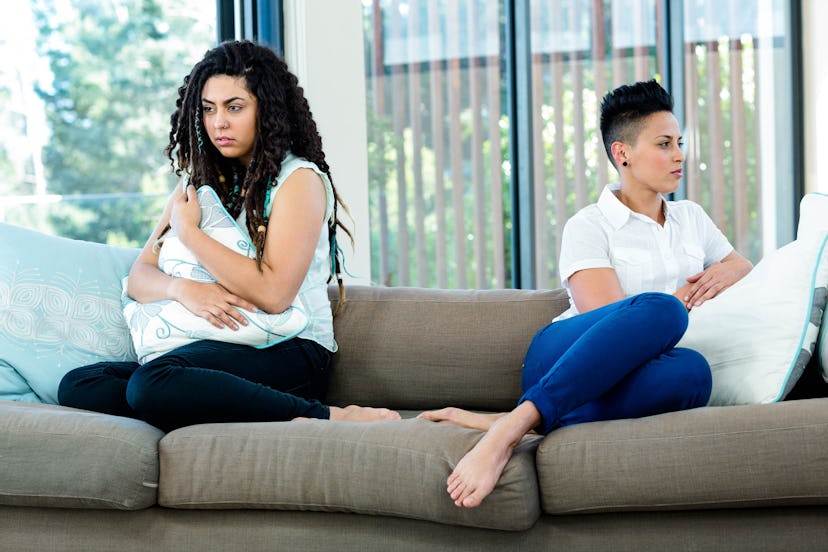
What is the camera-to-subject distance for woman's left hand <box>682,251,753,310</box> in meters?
2.24

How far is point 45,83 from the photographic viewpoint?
3.17 meters

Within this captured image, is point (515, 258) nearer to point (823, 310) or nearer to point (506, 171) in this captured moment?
point (506, 171)

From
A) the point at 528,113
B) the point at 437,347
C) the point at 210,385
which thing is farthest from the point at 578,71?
the point at 210,385

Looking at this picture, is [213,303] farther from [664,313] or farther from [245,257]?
[664,313]

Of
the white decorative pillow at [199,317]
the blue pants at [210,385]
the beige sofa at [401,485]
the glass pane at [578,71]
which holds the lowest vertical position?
the beige sofa at [401,485]

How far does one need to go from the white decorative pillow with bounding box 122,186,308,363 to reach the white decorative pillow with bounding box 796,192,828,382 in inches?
42.9

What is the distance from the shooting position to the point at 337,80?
396cm

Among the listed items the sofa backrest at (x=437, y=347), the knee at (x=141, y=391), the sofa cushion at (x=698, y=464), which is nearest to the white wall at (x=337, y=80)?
the sofa backrest at (x=437, y=347)

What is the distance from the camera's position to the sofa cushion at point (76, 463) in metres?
1.71

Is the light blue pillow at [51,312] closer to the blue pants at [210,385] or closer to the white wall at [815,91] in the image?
the blue pants at [210,385]

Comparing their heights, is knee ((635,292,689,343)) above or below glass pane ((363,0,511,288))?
below

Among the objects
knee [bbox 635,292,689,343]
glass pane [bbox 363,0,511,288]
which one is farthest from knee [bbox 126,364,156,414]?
glass pane [bbox 363,0,511,288]

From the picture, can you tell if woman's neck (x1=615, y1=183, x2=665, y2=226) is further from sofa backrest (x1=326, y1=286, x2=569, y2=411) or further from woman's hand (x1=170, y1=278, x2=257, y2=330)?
woman's hand (x1=170, y1=278, x2=257, y2=330)

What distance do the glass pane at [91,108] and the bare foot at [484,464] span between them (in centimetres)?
207
